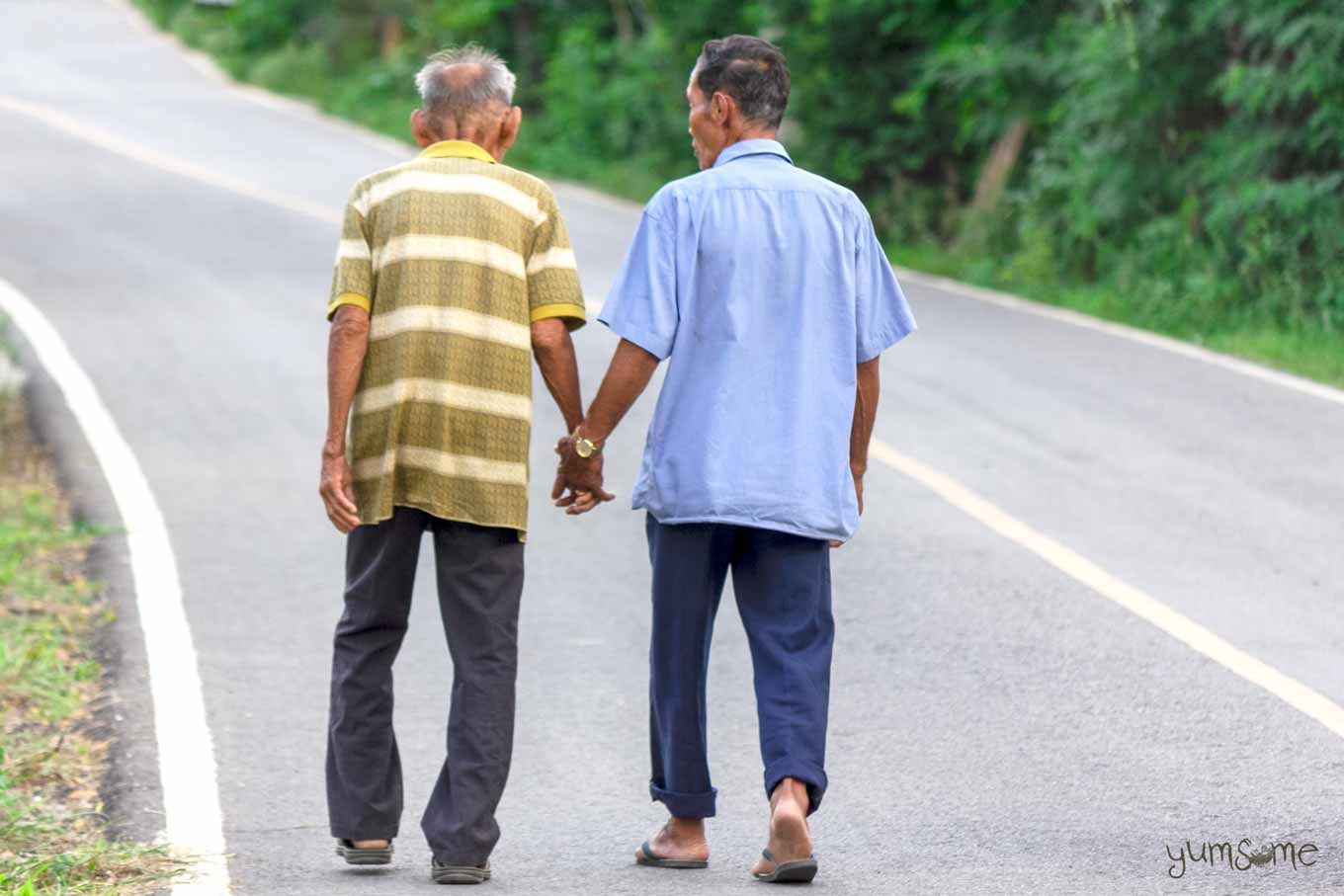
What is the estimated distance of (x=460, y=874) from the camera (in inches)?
194

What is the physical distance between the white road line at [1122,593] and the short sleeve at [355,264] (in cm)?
308

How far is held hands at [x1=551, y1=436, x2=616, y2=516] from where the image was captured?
5020 mm

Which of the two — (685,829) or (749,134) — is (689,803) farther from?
(749,134)

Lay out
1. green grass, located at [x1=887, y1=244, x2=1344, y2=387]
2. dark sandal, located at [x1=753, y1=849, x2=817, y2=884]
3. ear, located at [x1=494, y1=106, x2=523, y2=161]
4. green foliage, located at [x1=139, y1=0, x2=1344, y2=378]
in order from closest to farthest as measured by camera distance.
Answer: dark sandal, located at [x1=753, y1=849, x2=817, y2=884], ear, located at [x1=494, y1=106, x2=523, y2=161], green grass, located at [x1=887, y1=244, x2=1344, y2=387], green foliage, located at [x1=139, y1=0, x2=1344, y2=378]

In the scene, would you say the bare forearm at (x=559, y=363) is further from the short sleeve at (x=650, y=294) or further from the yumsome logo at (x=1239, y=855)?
the yumsome logo at (x=1239, y=855)

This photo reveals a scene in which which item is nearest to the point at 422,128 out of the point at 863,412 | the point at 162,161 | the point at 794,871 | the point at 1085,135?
the point at 863,412

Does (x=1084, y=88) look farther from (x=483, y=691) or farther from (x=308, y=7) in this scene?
(x=308, y=7)

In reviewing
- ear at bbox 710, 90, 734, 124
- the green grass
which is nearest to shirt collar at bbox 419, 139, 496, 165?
ear at bbox 710, 90, 734, 124

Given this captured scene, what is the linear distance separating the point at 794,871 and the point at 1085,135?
45.6ft

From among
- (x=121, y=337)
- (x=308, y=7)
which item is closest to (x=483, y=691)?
(x=121, y=337)

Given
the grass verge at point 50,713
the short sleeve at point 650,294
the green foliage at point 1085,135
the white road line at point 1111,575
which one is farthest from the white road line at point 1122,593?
the green foliage at point 1085,135

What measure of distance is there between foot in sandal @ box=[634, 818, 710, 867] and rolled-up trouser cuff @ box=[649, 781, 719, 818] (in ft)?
0.08

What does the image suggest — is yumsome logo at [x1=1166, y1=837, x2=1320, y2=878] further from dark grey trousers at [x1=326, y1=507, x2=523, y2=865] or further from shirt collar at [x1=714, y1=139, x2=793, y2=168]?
shirt collar at [x1=714, y1=139, x2=793, y2=168]

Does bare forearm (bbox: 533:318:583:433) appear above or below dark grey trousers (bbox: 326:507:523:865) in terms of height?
above
